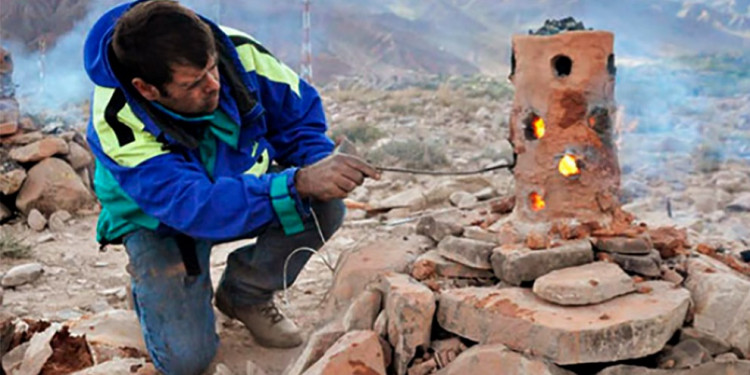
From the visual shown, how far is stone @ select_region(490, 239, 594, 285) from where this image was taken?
107 inches

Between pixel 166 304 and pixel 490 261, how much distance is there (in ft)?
4.20

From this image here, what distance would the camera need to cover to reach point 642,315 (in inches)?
95.3

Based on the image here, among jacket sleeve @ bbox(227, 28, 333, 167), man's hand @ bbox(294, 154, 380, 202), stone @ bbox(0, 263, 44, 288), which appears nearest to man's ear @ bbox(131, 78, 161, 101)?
jacket sleeve @ bbox(227, 28, 333, 167)

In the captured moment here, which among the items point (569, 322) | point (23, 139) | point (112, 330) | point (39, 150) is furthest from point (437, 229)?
point (23, 139)

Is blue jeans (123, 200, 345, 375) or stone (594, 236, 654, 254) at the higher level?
stone (594, 236, 654, 254)

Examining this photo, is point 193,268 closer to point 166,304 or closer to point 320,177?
point 166,304

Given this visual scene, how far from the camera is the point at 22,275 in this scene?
4547 mm

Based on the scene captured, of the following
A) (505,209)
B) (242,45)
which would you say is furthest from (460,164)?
(242,45)

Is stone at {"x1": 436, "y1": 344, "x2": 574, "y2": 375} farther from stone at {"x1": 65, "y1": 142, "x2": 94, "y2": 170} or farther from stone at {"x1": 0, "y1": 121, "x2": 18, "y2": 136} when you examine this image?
stone at {"x1": 0, "y1": 121, "x2": 18, "y2": 136}

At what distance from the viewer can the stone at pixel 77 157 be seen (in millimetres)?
6695

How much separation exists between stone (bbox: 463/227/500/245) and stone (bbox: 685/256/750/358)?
0.73 m

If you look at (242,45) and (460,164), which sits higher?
(242,45)

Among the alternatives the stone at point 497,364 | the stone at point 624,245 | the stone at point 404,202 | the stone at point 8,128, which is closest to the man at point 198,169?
the stone at point 497,364

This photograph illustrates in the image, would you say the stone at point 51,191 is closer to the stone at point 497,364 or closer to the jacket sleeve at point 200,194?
the jacket sleeve at point 200,194
